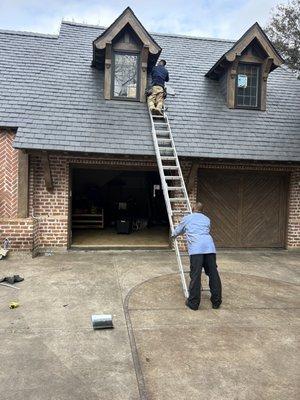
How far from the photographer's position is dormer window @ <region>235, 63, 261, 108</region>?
12.2m

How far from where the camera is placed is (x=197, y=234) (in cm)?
659

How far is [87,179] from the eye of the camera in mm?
17062

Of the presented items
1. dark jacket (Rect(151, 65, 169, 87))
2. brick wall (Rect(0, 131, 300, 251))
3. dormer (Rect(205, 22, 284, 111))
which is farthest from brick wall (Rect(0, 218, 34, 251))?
dormer (Rect(205, 22, 284, 111))

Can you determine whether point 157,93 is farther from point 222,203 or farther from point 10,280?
point 10,280

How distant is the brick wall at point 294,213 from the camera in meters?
11.6

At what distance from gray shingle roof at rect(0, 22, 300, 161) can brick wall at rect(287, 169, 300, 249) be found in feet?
4.06

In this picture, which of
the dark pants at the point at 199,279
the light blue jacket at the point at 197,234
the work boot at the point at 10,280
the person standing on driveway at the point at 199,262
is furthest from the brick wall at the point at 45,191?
the dark pants at the point at 199,279

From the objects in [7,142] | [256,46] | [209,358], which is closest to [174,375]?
[209,358]

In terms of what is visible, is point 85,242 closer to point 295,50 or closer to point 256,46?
point 256,46

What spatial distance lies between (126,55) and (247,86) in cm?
409

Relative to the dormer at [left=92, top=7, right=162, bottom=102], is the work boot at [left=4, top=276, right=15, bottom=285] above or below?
below

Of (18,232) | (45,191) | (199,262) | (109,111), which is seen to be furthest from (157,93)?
(199,262)

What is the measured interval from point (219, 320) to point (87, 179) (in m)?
12.1

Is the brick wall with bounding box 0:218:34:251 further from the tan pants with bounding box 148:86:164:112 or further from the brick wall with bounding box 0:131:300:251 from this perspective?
the tan pants with bounding box 148:86:164:112
